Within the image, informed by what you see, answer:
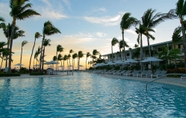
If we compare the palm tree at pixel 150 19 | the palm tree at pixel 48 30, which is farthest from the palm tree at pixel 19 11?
the palm tree at pixel 150 19

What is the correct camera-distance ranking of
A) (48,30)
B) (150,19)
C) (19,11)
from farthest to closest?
(48,30) < (19,11) < (150,19)

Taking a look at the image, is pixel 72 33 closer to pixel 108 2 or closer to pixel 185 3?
pixel 108 2

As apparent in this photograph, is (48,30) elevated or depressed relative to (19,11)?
depressed

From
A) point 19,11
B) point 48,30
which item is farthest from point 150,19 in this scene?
point 19,11

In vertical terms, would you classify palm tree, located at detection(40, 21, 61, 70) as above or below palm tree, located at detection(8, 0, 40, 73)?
below

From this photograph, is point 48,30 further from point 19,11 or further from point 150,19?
point 150,19

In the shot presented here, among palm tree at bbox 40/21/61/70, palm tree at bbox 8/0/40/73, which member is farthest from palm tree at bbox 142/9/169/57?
palm tree at bbox 40/21/61/70

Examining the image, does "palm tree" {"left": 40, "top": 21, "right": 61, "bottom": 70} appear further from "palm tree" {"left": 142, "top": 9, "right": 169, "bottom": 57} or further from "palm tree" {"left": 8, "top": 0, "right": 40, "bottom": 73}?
"palm tree" {"left": 142, "top": 9, "right": 169, "bottom": 57}

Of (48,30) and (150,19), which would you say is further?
(48,30)

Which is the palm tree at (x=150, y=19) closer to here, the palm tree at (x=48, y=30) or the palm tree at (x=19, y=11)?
the palm tree at (x=19, y=11)

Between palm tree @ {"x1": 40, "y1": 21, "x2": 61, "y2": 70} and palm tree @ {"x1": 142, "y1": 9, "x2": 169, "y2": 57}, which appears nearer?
palm tree @ {"x1": 142, "y1": 9, "x2": 169, "y2": 57}

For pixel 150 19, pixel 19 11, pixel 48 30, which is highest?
pixel 19 11

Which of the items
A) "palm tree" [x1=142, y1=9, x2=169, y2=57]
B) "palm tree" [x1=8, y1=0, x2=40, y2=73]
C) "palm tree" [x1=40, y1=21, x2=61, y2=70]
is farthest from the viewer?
"palm tree" [x1=40, y1=21, x2=61, y2=70]

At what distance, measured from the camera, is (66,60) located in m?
80.9
